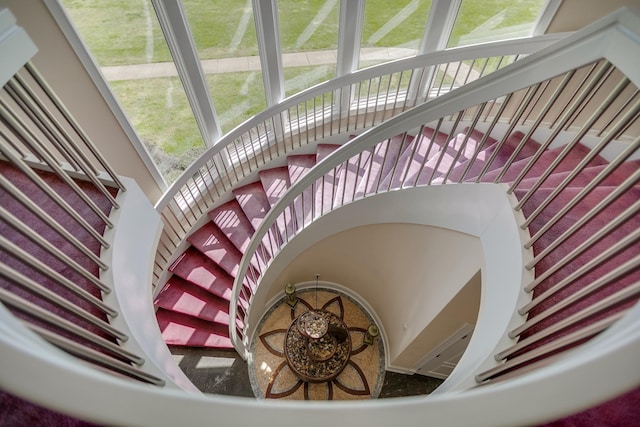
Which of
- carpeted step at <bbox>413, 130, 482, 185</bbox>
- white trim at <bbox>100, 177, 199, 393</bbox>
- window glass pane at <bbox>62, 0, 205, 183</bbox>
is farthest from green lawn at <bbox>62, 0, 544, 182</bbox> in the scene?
white trim at <bbox>100, 177, 199, 393</bbox>

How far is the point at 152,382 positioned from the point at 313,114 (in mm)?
3448

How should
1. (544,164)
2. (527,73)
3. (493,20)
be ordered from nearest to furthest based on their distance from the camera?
(527,73)
(544,164)
(493,20)

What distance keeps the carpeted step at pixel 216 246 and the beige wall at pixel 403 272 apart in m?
0.68

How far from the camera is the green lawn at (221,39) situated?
2678 millimetres

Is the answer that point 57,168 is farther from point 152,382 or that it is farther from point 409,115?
point 409,115

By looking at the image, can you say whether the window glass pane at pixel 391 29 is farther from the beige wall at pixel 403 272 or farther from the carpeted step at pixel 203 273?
the carpeted step at pixel 203 273

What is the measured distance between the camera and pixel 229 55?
3.30m

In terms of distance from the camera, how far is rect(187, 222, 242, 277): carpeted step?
3910mm

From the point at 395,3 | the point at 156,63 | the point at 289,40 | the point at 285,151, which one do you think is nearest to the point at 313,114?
the point at 285,151

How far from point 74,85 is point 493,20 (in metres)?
3.99

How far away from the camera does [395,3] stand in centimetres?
341

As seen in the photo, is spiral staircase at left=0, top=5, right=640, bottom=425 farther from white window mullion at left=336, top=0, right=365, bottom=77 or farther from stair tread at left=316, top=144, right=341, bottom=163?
white window mullion at left=336, top=0, right=365, bottom=77

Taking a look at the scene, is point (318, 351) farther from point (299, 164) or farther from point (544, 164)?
point (544, 164)

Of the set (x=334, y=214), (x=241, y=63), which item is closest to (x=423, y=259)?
(x=334, y=214)
